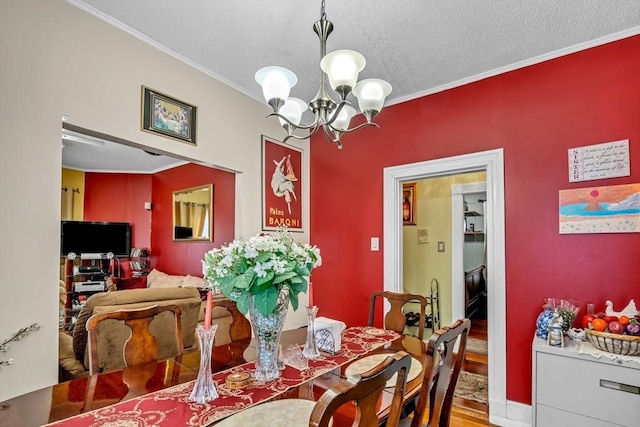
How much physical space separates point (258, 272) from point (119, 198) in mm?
6058

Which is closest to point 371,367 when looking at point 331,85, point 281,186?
point 331,85

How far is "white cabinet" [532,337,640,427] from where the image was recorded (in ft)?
5.79

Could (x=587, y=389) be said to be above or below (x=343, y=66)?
below

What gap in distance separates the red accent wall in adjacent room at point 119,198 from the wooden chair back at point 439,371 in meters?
5.98

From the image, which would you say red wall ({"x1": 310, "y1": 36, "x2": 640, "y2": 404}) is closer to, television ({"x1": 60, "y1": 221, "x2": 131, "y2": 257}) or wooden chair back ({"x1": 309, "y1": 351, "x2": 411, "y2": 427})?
wooden chair back ({"x1": 309, "y1": 351, "x2": 411, "y2": 427})

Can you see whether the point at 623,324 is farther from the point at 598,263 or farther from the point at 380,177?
the point at 380,177

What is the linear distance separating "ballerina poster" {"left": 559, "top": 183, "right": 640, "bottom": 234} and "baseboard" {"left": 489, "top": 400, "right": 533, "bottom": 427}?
1.26 metres

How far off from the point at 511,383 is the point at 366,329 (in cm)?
123

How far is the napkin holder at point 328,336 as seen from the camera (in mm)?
1652

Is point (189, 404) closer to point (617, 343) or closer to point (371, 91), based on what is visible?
point (371, 91)

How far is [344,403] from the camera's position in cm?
68

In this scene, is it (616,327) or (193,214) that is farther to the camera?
(193,214)

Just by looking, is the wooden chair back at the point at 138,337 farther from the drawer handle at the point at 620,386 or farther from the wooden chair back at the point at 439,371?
the drawer handle at the point at 620,386

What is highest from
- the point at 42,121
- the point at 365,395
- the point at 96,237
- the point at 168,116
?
the point at 168,116
